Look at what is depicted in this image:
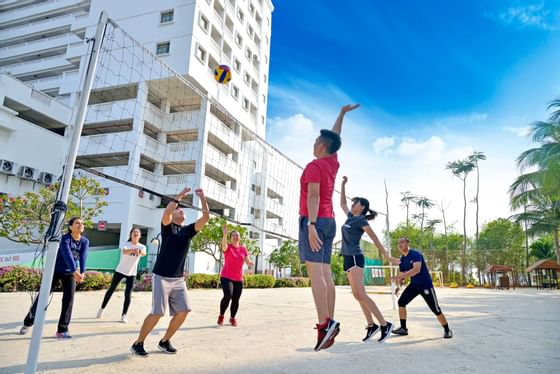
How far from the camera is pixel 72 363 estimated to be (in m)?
3.65

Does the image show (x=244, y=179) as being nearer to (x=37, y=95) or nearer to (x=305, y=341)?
(x=37, y=95)

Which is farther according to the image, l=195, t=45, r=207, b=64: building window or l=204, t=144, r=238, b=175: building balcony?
l=204, t=144, r=238, b=175: building balcony

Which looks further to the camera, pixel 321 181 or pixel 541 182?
pixel 541 182

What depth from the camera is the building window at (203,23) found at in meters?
26.1

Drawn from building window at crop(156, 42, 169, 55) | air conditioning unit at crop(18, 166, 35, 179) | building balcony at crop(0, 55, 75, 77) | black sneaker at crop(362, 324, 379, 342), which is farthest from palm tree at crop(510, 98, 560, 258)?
building balcony at crop(0, 55, 75, 77)

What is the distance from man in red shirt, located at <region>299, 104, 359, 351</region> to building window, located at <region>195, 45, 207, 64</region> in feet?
78.9

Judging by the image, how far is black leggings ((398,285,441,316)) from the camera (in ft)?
18.4

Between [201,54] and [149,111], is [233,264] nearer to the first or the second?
[149,111]

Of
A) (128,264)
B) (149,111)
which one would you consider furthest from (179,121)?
(128,264)

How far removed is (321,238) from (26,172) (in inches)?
981

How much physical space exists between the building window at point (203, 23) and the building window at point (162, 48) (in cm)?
282

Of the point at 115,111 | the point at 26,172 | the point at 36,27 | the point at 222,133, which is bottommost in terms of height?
the point at 26,172

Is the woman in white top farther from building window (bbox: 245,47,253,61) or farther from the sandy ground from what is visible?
building window (bbox: 245,47,253,61)

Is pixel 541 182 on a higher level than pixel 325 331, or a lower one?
higher
